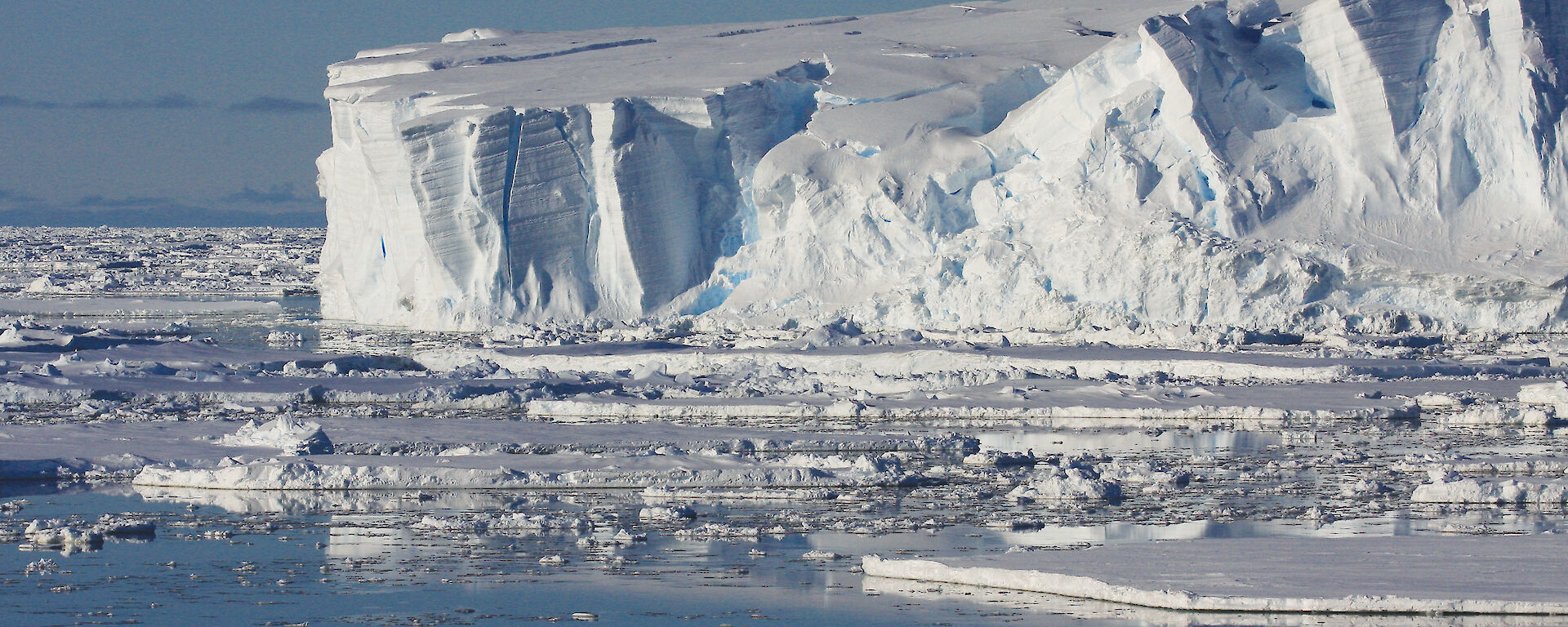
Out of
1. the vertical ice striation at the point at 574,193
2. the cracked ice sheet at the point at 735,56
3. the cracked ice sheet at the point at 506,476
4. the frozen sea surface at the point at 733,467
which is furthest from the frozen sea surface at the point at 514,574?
the cracked ice sheet at the point at 735,56

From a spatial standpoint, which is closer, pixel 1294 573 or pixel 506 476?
pixel 1294 573

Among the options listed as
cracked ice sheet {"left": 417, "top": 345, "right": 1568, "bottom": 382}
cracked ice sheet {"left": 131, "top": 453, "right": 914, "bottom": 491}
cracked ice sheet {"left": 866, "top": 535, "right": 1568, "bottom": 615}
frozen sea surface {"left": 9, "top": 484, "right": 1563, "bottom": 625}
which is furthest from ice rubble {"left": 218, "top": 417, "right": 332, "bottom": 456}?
cracked ice sheet {"left": 417, "top": 345, "right": 1568, "bottom": 382}

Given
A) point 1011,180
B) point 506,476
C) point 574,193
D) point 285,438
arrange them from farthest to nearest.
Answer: point 574,193 → point 1011,180 → point 285,438 → point 506,476

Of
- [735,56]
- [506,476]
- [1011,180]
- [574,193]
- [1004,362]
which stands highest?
[735,56]

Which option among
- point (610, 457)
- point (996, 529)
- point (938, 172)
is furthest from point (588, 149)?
point (996, 529)

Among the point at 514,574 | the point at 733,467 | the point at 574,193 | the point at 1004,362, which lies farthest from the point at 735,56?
the point at 514,574

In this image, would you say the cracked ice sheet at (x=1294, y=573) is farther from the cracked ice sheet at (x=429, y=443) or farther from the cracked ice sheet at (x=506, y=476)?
the cracked ice sheet at (x=429, y=443)

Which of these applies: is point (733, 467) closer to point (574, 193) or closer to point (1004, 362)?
point (1004, 362)
